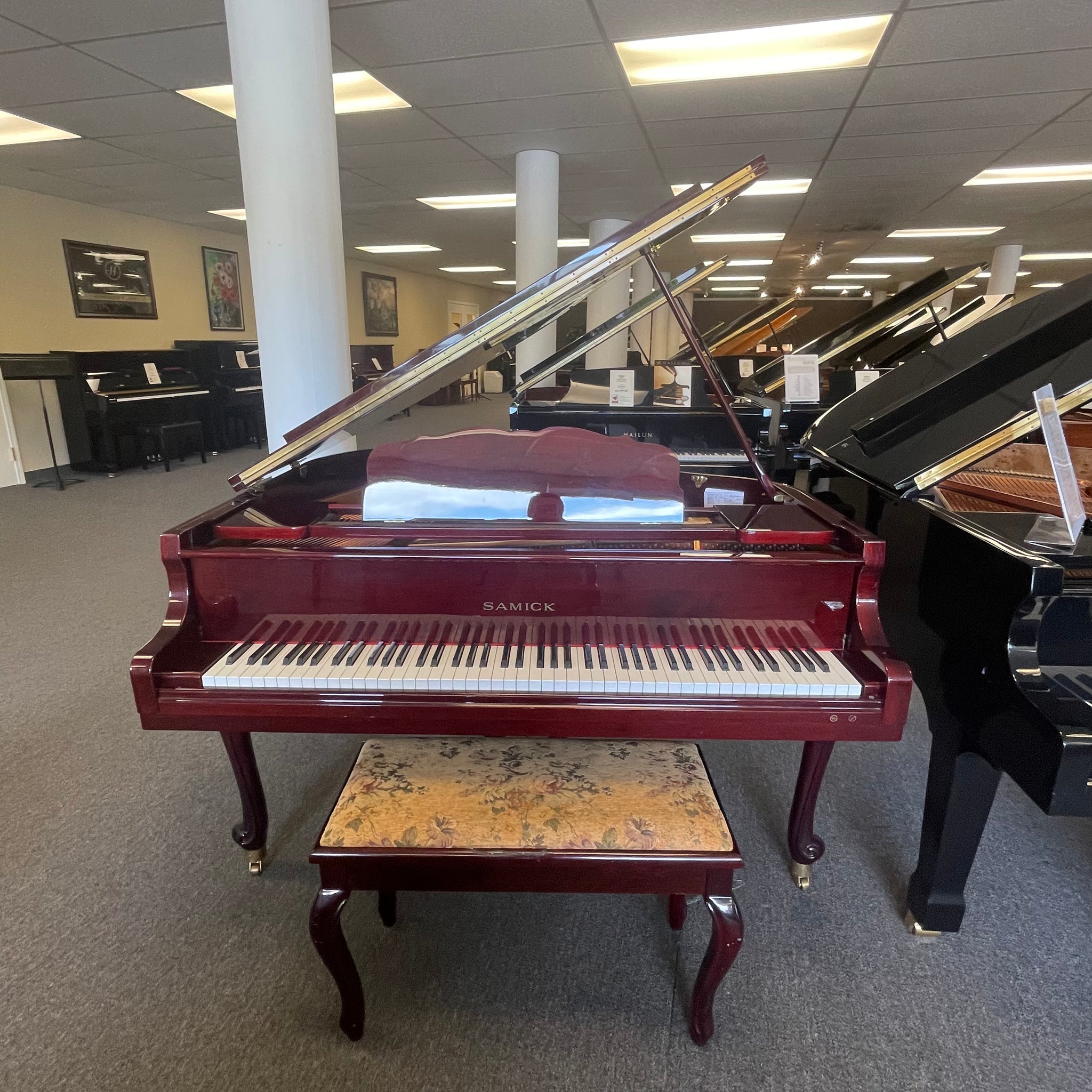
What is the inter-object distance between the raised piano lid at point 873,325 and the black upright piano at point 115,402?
19.8 feet

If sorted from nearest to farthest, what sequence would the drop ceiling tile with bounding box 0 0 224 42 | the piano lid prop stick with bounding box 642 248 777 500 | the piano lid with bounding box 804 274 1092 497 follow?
the piano lid with bounding box 804 274 1092 497 < the piano lid prop stick with bounding box 642 248 777 500 < the drop ceiling tile with bounding box 0 0 224 42

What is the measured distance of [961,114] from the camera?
14.1 feet

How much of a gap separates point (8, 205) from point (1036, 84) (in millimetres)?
8111

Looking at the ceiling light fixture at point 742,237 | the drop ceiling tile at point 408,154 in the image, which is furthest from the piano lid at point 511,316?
the ceiling light fixture at point 742,237

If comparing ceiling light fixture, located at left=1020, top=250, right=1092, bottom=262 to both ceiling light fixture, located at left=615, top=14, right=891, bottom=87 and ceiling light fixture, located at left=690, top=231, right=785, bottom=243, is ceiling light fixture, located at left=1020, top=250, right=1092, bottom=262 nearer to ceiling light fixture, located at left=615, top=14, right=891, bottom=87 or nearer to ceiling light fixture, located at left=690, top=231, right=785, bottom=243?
ceiling light fixture, located at left=690, top=231, right=785, bottom=243

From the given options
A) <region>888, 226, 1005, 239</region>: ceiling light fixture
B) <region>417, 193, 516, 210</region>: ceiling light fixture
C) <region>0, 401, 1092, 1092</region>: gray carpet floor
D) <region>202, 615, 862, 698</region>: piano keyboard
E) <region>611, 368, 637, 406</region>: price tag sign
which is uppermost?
<region>888, 226, 1005, 239</region>: ceiling light fixture

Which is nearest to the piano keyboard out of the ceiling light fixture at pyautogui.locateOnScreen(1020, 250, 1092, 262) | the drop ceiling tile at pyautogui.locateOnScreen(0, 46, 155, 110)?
the drop ceiling tile at pyautogui.locateOnScreen(0, 46, 155, 110)

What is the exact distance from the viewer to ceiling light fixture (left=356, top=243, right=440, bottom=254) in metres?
10.0

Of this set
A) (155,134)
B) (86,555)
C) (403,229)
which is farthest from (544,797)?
(403,229)

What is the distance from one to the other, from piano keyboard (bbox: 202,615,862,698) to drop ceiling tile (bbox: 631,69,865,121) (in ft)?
12.6

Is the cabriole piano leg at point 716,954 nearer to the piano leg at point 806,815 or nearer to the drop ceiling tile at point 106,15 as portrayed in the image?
the piano leg at point 806,815

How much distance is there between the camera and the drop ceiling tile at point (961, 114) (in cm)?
404

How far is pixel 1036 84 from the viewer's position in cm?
379

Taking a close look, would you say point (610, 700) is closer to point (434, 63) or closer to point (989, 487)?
point (989, 487)
